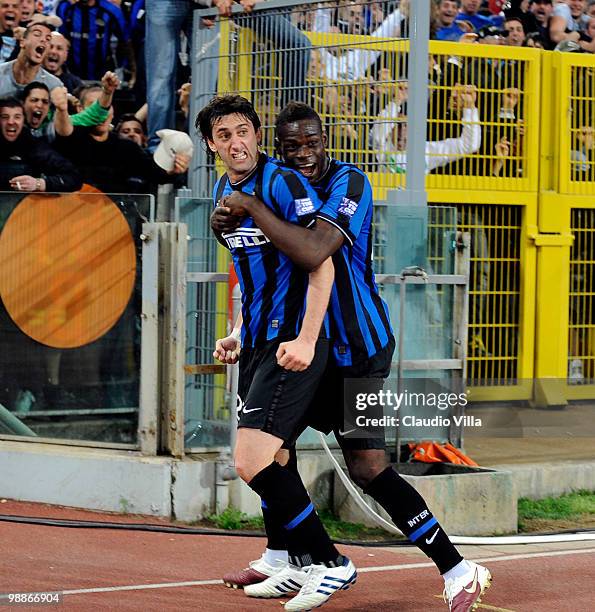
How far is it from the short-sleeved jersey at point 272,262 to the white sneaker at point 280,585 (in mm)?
1081

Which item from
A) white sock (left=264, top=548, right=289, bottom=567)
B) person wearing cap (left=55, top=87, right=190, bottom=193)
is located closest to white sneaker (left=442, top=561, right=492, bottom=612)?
white sock (left=264, top=548, right=289, bottom=567)

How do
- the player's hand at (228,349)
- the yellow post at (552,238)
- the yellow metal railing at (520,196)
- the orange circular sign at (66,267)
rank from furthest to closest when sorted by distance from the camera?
the yellow post at (552,238), the yellow metal railing at (520,196), the orange circular sign at (66,267), the player's hand at (228,349)

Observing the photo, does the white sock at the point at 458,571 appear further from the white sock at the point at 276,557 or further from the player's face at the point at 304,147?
the player's face at the point at 304,147

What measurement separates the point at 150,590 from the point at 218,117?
218 centimetres

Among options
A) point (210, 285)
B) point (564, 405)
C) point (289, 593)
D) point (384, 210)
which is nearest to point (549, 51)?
point (564, 405)

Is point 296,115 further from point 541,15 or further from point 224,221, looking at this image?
point 541,15

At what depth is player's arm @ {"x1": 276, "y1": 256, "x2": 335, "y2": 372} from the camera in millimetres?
5598

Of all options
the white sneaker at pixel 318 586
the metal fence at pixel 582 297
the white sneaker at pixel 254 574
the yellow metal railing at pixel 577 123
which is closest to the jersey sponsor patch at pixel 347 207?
the white sneaker at pixel 318 586

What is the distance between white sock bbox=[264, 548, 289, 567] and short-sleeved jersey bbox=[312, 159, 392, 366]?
0.99 meters

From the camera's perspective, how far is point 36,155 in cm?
1010

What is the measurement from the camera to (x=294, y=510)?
5.84 m

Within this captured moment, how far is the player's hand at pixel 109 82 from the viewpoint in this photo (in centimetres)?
1023

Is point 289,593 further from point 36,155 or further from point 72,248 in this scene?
point 36,155

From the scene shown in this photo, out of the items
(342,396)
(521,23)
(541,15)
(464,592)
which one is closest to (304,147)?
(342,396)
